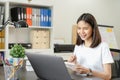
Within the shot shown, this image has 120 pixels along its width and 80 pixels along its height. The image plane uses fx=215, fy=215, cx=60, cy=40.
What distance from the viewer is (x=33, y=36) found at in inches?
144

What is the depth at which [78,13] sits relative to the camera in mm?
4410

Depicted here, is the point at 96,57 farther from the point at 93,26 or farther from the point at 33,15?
the point at 33,15

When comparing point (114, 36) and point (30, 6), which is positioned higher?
point (30, 6)

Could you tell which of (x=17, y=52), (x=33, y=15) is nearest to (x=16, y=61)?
(x=17, y=52)

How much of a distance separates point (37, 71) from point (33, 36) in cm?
209

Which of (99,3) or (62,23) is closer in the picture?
(62,23)

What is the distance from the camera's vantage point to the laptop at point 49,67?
138 centimetres

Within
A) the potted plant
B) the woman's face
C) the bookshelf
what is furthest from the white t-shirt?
the bookshelf

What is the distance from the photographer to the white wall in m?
4.18

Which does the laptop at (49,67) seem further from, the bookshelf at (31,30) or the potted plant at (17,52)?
the bookshelf at (31,30)

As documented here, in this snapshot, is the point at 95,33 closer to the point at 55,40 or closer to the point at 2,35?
the point at 2,35

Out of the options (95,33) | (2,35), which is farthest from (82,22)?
(2,35)

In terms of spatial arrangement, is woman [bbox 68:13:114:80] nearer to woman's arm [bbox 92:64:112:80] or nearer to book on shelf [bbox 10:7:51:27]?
woman's arm [bbox 92:64:112:80]

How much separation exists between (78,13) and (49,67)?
307cm
